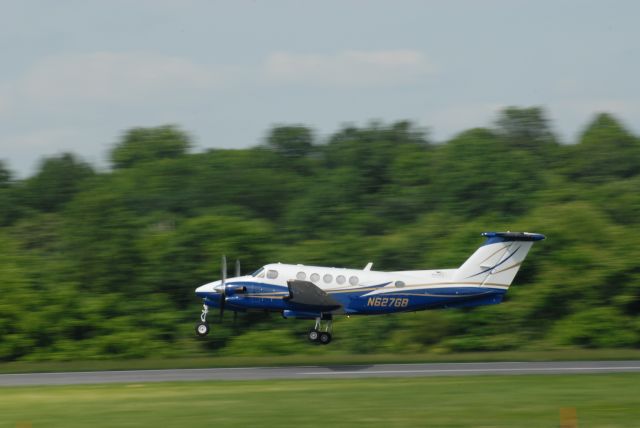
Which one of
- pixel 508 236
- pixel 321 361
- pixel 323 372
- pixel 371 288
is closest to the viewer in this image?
pixel 323 372

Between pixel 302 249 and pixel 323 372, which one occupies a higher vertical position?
pixel 302 249

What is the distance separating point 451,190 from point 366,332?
2064cm

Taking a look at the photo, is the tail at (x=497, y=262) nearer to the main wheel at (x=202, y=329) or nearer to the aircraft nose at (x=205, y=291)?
the aircraft nose at (x=205, y=291)

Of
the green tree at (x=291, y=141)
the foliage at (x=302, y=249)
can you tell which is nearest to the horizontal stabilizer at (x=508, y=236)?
the foliage at (x=302, y=249)

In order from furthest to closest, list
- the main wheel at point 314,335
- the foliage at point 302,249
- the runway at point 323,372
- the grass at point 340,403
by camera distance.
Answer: the foliage at point 302,249, the main wheel at point 314,335, the runway at point 323,372, the grass at point 340,403

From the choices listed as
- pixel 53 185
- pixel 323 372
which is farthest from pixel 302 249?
pixel 53 185

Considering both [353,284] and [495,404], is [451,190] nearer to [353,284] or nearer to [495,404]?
[353,284]

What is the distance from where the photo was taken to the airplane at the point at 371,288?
35375mm

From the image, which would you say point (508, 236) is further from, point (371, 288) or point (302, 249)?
point (302, 249)

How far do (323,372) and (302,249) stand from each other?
22620mm

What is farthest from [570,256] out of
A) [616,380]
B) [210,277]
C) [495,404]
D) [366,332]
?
[495,404]

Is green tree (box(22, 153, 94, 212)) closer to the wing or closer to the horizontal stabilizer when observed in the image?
the wing

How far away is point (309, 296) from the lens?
34.9m

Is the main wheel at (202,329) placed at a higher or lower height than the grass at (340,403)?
higher
